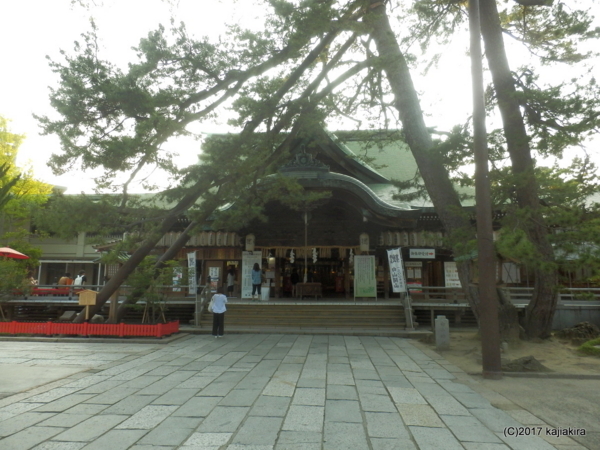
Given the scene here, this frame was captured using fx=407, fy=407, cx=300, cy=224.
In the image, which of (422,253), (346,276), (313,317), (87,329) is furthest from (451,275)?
(87,329)

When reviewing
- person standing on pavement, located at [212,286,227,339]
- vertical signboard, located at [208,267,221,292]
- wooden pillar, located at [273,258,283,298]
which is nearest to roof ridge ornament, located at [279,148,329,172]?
wooden pillar, located at [273,258,283,298]

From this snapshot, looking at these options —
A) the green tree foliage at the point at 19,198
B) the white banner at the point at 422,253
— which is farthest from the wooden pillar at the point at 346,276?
the green tree foliage at the point at 19,198

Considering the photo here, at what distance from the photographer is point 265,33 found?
9320mm

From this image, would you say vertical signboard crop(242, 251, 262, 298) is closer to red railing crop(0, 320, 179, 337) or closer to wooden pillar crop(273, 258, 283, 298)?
wooden pillar crop(273, 258, 283, 298)

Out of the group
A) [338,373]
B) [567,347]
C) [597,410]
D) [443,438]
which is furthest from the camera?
[567,347]

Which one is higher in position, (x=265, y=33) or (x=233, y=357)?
(x=265, y=33)

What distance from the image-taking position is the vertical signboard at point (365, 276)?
15234 millimetres

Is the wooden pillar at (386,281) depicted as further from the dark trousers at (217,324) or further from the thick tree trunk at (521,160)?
the dark trousers at (217,324)

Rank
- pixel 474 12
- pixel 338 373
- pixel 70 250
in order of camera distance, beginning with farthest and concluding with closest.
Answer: pixel 70 250, pixel 474 12, pixel 338 373

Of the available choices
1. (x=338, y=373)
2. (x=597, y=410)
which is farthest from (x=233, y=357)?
(x=597, y=410)

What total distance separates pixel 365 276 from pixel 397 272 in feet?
6.16

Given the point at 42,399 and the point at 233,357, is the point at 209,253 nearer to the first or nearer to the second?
the point at 233,357

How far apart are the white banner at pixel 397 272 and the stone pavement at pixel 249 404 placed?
189 inches

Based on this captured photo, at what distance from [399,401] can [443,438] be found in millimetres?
1341
